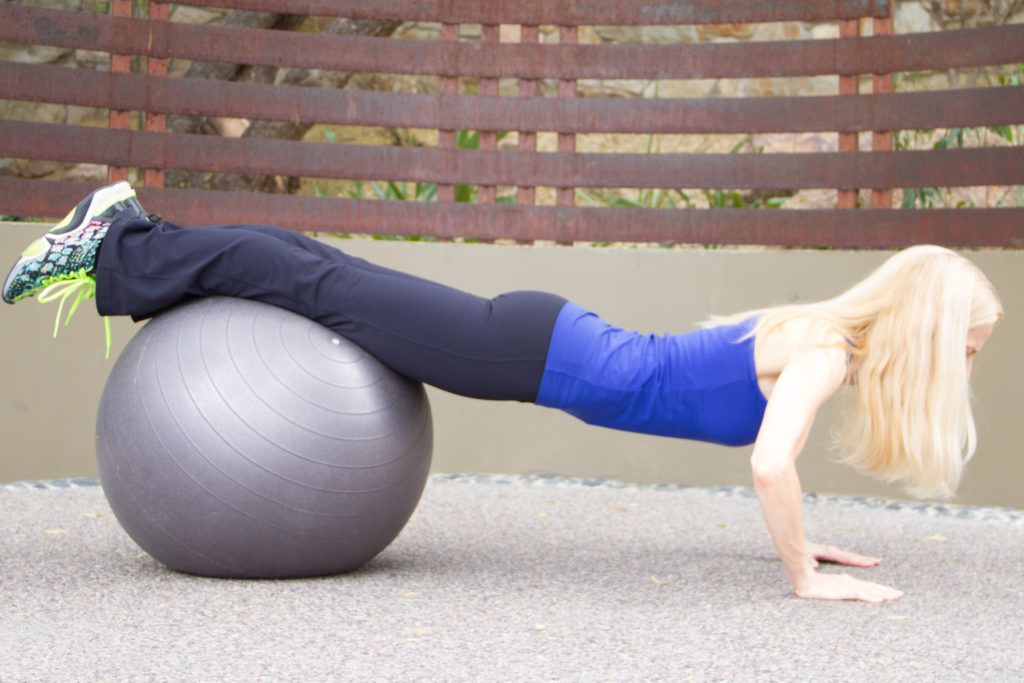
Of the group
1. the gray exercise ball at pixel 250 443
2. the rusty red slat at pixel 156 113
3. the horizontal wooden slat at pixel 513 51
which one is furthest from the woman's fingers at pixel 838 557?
the rusty red slat at pixel 156 113

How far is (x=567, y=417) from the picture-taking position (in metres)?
5.29

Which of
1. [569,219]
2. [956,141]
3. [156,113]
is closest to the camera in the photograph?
[156,113]

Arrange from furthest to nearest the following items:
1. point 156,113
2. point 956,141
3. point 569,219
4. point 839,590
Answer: point 956,141
point 569,219
point 156,113
point 839,590

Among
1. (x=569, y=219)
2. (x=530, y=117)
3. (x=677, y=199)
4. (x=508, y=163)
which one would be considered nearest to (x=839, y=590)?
(x=569, y=219)

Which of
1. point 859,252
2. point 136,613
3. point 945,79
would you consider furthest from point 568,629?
point 945,79

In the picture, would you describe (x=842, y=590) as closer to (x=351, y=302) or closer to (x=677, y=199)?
(x=351, y=302)

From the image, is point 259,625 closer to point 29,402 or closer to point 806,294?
point 29,402

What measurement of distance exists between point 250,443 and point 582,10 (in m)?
3.52

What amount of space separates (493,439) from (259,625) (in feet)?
8.81

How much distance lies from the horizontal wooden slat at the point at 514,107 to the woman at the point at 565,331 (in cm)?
217

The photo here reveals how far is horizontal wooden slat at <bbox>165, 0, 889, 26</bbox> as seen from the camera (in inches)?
213

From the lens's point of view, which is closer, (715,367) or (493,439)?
(715,367)

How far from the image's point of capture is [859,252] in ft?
16.3

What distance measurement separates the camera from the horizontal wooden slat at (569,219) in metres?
5.02
